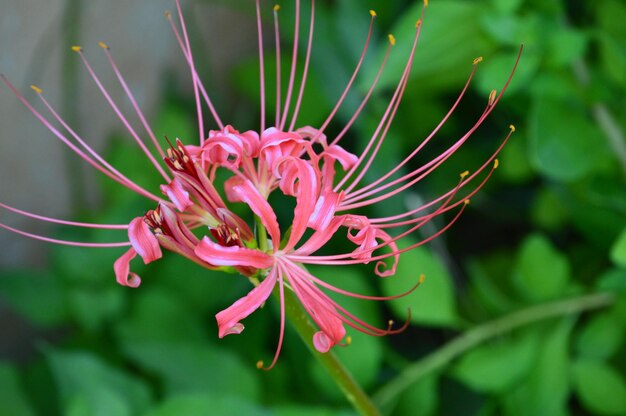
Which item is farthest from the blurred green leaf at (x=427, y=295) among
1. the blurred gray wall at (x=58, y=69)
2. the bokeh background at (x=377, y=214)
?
the blurred gray wall at (x=58, y=69)

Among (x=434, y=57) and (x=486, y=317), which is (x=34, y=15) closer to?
(x=434, y=57)

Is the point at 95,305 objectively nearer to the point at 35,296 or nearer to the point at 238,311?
the point at 35,296

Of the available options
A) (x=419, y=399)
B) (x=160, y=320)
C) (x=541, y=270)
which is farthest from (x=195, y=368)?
(x=541, y=270)

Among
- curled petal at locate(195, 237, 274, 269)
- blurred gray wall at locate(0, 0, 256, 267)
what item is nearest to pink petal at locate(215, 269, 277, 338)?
curled petal at locate(195, 237, 274, 269)

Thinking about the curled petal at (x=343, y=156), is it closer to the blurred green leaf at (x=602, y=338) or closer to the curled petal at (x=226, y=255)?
the curled petal at (x=226, y=255)

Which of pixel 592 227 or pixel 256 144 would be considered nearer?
pixel 256 144

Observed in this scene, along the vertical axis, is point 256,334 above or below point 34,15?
below

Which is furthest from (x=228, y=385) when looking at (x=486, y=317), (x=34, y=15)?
(x=34, y=15)
